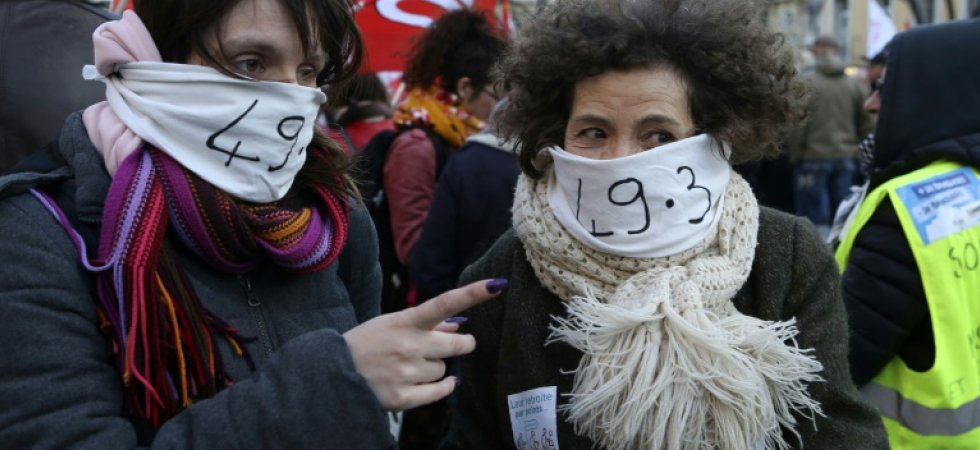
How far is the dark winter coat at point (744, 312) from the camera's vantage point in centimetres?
178

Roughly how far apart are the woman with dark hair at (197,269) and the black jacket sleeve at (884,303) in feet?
4.54

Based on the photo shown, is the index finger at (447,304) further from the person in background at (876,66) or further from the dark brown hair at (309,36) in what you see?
the person in background at (876,66)

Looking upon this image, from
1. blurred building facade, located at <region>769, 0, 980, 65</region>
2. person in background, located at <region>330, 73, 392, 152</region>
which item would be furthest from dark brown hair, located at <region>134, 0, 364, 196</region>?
blurred building facade, located at <region>769, 0, 980, 65</region>

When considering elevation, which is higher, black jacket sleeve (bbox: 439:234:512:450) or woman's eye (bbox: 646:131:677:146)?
woman's eye (bbox: 646:131:677:146)

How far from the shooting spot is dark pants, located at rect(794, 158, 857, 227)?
8.77m

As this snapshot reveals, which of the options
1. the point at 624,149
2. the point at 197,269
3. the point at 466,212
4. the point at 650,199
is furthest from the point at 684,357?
the point at 466,212

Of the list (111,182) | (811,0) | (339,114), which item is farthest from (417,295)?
(811,0)

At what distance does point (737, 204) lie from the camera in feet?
6.05

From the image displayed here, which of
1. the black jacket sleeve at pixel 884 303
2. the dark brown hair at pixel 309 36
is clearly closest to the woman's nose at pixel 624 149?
the dark brown hair at pixel 309 36

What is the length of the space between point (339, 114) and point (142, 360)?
3778 millimetres

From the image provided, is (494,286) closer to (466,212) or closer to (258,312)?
(258,312)

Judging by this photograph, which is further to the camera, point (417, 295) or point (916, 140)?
point (417, 295)

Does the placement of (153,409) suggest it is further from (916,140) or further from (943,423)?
(916,140)

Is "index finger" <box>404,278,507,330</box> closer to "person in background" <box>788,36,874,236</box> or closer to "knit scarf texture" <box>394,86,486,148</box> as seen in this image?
"knit scarf texture" <box>394,86,486,148</box>
